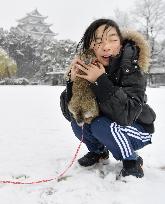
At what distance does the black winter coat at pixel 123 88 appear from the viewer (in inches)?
87.8

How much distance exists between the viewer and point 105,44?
243 cm

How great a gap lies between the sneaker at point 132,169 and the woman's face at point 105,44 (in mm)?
664

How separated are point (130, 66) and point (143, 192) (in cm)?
76

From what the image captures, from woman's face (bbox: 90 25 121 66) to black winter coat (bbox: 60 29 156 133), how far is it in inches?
2.1

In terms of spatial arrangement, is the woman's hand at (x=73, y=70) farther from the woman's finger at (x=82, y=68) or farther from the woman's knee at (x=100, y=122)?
the woman's knee at (x=100, y=122)

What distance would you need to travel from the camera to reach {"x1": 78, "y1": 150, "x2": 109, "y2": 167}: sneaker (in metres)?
2.74

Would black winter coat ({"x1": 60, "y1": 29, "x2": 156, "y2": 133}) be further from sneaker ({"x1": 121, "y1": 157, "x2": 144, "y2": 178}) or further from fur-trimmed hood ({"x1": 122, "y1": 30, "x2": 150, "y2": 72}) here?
sneaker ({"x1": 121, "y1": 157, "x2": 144, "y2": 178})

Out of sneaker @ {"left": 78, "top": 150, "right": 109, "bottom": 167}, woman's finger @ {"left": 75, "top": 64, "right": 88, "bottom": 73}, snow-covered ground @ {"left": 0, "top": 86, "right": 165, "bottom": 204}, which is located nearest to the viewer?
snow-covered ground @ {"left": 0, "top": 86, "right": 165, "bottom": 204}

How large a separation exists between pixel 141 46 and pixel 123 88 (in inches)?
12.7

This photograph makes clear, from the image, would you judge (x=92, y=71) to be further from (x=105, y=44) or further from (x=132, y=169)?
(x=132, y=169)

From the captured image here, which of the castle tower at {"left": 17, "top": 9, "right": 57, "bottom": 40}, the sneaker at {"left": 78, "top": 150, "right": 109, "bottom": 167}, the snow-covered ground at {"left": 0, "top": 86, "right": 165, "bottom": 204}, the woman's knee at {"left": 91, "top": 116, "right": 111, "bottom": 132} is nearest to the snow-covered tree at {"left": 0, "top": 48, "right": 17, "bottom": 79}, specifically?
the castle tower at {"left": 17, "top": 9, "right": 57, "bottom": 40}

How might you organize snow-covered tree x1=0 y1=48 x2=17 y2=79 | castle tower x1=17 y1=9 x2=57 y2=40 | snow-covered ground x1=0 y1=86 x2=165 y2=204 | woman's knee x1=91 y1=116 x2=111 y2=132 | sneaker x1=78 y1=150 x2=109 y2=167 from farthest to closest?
castle tower x1=17 y1=9 x2=57 y2=40, snow-covered tree x1=0 y1=48 x2=17 y2=79, sneaker x1=78 y1=150 x2=109 y2=167, woman's knee x1=91 y1=116 x2=111 y2=132, snow-covered ground x1=0 y1=86 x2=165 y2=204

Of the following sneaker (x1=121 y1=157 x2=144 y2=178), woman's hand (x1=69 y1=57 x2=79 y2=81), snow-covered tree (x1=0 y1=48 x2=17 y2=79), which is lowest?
snow-covered tree (x1=0 y1=48 x2=17 y2=79)

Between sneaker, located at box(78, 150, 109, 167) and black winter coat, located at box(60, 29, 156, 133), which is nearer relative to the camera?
black winter coat, located at box(60, 29, 156, 133)
